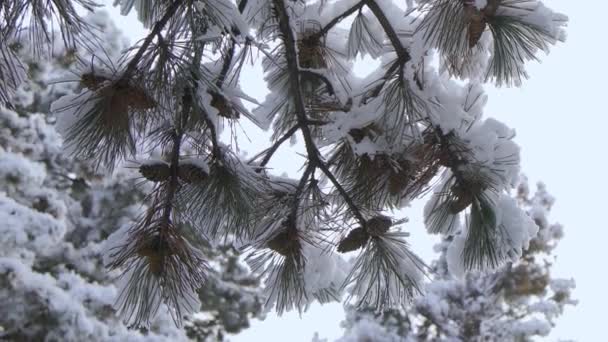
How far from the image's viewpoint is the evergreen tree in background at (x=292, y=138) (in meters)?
1.54

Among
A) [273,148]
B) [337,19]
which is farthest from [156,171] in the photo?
[337,19]

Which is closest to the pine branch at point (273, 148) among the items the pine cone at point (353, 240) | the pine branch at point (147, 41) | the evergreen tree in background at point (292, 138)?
the evergreen tree in background at point (292, 138)

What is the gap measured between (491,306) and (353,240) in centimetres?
796

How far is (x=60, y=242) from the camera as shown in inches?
274

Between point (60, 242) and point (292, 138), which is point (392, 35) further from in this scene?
point (60, 242)

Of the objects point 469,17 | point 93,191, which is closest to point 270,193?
point 469,17

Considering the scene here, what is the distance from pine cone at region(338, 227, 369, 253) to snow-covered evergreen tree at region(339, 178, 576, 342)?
7.04 m

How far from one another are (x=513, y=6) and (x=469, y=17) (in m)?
0.15

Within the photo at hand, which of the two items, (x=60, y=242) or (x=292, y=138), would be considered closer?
(x=292, y=138)

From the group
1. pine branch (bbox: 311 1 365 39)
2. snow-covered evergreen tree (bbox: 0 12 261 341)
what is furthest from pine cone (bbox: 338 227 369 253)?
snow-covered evergreen tree (bbox: 0 12 261 341)

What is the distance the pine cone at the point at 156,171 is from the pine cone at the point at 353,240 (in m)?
0.64

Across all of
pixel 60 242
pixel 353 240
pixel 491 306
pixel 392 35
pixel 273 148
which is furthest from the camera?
pixel 491 306

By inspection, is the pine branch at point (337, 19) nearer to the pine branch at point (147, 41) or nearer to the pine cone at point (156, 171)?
the pine branch at point (147, 41)

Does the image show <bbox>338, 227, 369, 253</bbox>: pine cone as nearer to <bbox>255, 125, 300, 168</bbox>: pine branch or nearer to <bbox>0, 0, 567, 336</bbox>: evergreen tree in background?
<bbox>0, 0, 567, 336</bbox>: evergreen tree in background
